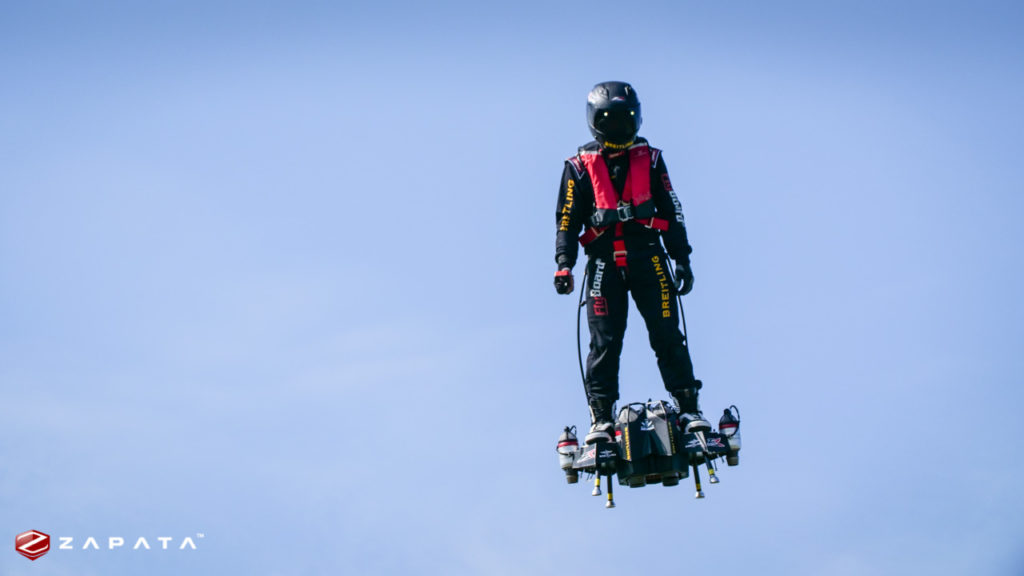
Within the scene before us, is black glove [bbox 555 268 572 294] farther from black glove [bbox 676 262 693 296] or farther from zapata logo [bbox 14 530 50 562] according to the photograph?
zapata logo [bbox 14 530 50 562]

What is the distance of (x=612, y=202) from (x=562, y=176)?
0.82m

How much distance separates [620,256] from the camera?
16125 millimetres

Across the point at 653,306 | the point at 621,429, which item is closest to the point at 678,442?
the point at 621,429

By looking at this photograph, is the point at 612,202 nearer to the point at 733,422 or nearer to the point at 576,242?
the point at 576,242

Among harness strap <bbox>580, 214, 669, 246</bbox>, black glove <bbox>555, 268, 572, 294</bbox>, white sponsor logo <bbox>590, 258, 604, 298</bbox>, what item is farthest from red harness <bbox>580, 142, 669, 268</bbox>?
black glove <bbox>555, 268, 572, 294</bbox>

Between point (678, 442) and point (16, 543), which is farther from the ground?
point (16, 543)

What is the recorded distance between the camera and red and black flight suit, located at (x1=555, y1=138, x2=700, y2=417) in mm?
16000

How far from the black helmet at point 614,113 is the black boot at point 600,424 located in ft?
10.9

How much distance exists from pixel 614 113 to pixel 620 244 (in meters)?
1.65

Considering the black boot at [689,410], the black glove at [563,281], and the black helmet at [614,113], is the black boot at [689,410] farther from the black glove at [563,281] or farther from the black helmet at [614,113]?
the black helmet at [614,113]

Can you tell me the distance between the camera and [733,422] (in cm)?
1605

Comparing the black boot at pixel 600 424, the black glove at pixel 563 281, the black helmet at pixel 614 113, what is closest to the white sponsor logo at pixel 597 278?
the black glove at pixel 563 281

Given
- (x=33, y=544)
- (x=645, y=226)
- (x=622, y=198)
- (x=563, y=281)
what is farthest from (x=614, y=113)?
(x=33, y=544)

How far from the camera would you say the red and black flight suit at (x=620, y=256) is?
52.5 ft
